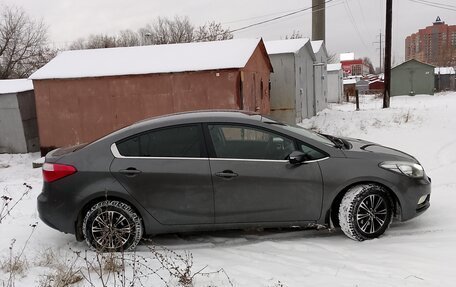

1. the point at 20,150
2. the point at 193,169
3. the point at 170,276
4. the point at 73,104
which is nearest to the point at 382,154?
the point at 193,169

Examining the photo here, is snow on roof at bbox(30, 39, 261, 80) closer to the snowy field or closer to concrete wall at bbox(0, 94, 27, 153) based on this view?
concrete wall at bbox(0, 94, 27, 153)

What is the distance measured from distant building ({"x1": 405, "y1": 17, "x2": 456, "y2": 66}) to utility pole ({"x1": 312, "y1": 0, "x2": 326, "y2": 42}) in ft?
133

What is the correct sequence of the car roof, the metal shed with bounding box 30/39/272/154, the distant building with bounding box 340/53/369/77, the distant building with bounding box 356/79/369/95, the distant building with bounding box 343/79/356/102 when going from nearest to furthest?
1. the car roof
2. the metal shed with bounding box 30/39/272/154
3. the distant building with bounding box 343/79/356/102
4. the distant building with bounding box 356/79/369/95
5. the distant building with bounding box 340/53/369/77

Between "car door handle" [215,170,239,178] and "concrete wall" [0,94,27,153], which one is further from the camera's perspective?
"concrete wall" [0,94,27,153]

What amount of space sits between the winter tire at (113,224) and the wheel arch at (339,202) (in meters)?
2.04

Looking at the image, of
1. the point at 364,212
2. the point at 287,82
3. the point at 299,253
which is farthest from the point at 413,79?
the point at 299,253

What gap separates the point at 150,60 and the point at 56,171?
829 centimetres

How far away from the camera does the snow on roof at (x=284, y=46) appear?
16867 mm

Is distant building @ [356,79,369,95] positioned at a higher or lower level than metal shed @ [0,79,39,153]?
lower

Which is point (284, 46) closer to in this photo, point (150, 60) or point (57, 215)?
point (150, 60)

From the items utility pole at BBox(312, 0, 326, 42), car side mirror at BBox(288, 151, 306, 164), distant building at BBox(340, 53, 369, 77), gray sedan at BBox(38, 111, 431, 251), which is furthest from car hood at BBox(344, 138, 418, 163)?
distant building at BBox(340, 53, 369, 77)

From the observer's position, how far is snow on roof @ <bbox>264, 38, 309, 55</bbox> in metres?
16.9

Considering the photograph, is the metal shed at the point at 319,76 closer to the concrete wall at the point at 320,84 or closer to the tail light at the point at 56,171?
the concrete wall at the point at 320,84

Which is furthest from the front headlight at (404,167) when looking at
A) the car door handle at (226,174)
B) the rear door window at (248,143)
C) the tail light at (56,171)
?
the tail light at (56,171)
